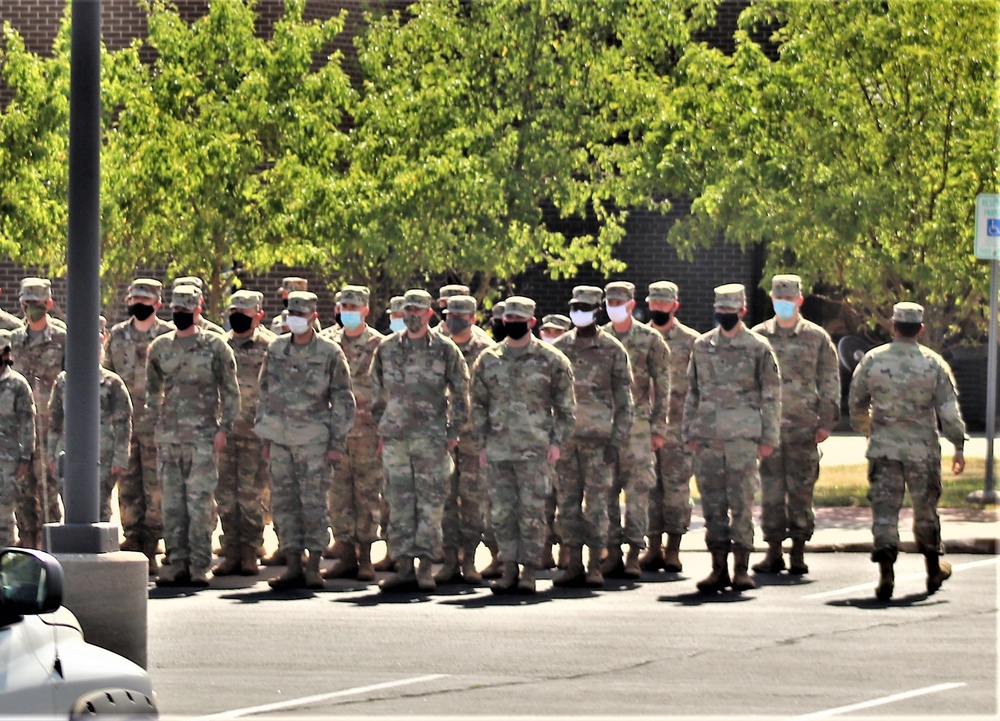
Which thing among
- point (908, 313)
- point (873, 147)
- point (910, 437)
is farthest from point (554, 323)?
point (873, 147)

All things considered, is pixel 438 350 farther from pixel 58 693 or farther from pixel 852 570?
pixel 58 693

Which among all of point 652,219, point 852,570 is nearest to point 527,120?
point 652,219

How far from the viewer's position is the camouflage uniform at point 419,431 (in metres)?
15.4

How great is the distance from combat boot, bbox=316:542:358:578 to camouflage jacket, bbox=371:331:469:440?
128 centimetres

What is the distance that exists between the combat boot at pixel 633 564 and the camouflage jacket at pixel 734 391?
1174 mm

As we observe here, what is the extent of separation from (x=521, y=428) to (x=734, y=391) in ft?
5.38

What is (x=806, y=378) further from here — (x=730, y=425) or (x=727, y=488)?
(x=727, y=488)

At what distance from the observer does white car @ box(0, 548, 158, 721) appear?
6.30m

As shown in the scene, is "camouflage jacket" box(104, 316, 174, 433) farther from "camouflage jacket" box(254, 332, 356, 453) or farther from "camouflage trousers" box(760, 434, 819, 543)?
"camouflage trousers" box(760, 434, 819, 543)

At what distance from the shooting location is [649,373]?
661 inches

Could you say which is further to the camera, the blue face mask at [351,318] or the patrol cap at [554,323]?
A: the patrol cap at [554,323]

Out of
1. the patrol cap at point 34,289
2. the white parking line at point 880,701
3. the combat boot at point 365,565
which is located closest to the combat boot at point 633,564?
the combat boot at point 365,565

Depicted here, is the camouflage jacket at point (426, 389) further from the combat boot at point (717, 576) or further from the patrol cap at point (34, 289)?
the patrol cap at point (34, 289)

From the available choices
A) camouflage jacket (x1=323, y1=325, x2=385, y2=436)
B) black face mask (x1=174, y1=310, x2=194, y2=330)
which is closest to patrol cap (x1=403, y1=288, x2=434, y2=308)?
camouflage jacket (x1=323, y1=325, x2=385, y2=436)
